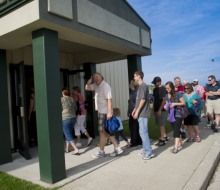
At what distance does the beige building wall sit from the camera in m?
9.43

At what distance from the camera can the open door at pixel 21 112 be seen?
4293 millimetres

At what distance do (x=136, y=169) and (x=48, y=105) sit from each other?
191cm

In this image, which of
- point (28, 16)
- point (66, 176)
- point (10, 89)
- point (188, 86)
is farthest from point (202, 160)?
point (10, 89)

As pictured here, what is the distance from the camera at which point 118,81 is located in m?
10.1

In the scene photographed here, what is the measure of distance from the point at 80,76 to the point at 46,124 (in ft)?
11.7

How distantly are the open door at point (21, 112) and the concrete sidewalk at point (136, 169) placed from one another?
0.81 ft

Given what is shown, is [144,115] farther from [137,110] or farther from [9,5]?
[9,5]

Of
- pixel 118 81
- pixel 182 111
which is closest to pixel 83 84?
pixel 182 111

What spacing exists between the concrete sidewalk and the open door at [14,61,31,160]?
0.25 m

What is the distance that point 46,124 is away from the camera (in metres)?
3.17

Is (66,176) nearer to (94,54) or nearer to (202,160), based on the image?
(202,160)

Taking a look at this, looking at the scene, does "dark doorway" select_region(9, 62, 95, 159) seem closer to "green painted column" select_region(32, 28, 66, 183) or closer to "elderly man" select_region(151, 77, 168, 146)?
"green painted column" select_region(32, 28, 66, 183)

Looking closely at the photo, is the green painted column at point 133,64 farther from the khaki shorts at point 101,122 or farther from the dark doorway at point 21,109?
the khaki shorts at point 101,122

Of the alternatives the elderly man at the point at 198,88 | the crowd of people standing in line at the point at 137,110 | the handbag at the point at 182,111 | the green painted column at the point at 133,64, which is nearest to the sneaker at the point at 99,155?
the crowd of people standing in line at the point at 137,110
